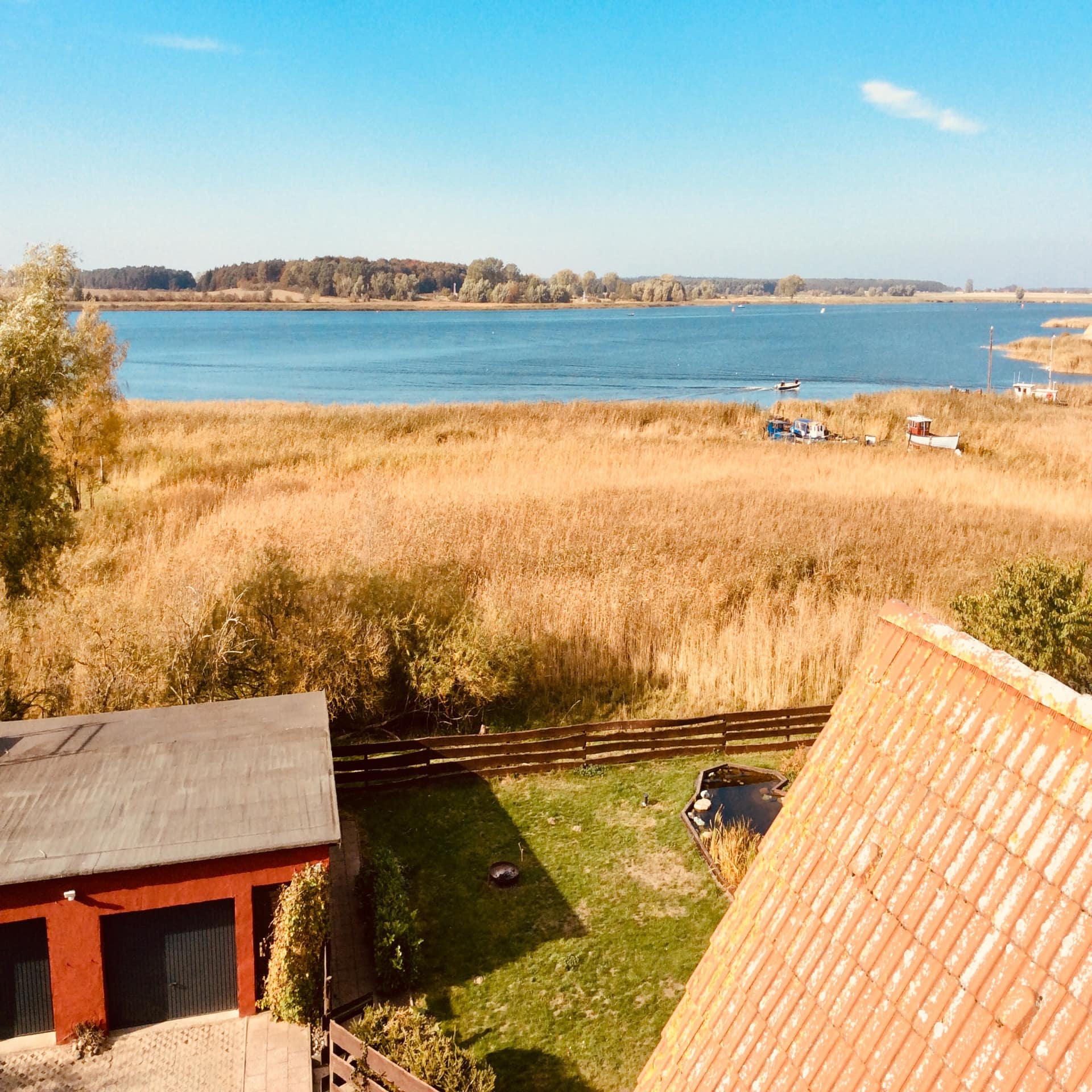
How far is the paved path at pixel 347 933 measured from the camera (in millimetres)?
11414

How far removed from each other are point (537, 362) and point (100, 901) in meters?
100

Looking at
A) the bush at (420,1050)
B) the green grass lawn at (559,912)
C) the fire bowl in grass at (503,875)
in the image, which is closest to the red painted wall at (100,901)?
the bush at (420,1050)

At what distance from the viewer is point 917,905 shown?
15.3ft

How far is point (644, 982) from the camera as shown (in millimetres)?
11500

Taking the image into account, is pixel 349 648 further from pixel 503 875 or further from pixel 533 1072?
pixel 533 1072

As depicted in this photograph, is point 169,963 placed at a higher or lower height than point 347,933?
higher

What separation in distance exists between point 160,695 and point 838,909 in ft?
44.1

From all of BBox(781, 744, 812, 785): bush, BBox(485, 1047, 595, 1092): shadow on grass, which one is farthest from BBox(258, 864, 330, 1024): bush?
BBox(781, 744, 812, 785): bush

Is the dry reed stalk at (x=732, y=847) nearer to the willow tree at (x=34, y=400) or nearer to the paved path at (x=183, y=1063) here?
the paved path at (x=183, y=1063)

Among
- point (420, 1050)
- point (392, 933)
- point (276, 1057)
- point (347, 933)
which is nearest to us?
point (420, 1050)

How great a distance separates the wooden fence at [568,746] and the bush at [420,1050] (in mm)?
6392

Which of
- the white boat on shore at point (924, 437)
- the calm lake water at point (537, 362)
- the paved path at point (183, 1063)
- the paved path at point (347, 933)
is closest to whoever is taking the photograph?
the paved path at point (183, 1063)

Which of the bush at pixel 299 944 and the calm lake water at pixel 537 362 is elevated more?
the calm lake water at pixel 537 362

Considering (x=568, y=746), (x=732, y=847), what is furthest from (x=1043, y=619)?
(x=568, y=746)
